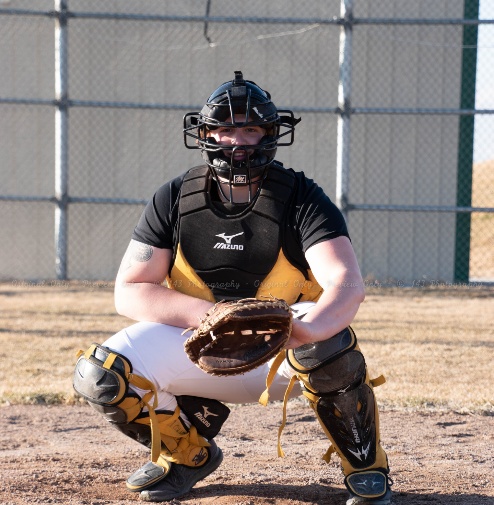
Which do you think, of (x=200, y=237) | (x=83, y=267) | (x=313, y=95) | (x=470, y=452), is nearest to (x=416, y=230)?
(x=313, y=95)

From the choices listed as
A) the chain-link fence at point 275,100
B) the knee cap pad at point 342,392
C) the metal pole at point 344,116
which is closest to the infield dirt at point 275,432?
the knee cap pad at point 342,392

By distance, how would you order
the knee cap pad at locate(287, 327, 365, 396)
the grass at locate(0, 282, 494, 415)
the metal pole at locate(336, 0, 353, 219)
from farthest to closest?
the metal pole at locate(336, 0, 353, 219) < the grass at locate(0, 282, 494, 415) < the knee cap pad at locate(287, 327, 365, 396)

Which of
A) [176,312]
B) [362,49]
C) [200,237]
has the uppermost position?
[362,49]

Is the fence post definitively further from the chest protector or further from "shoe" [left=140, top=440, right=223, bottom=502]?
"shoe" [left=140, top=440, right=223, bottom=502]

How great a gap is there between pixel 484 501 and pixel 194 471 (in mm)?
1070

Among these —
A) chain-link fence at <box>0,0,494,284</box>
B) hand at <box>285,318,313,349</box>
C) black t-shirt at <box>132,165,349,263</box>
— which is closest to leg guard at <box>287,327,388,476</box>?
hand at <box>285,318,313,349</box>

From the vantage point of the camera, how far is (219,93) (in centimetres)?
344

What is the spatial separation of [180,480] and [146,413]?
0.35 metres

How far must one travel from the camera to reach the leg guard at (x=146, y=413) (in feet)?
10.00

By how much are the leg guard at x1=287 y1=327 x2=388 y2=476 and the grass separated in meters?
1.80

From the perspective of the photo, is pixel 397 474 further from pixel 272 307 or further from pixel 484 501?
pixel 272 307

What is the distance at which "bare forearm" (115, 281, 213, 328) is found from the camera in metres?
3.21

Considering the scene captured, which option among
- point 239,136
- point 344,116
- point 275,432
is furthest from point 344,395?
point 344,116

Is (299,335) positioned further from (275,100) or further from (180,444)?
(275,100)
